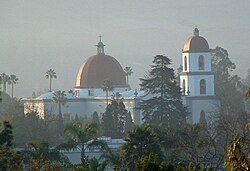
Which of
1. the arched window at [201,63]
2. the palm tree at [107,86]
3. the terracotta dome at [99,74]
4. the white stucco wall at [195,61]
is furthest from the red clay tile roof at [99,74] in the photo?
Result: the arched window at [201,63]

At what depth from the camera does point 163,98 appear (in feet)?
239

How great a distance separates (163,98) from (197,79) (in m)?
20.3

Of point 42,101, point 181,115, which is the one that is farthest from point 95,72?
point 181,115

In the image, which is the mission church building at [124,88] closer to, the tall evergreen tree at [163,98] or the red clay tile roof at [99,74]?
the red clay tile roof at [99,74]

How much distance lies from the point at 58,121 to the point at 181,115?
12.7 m

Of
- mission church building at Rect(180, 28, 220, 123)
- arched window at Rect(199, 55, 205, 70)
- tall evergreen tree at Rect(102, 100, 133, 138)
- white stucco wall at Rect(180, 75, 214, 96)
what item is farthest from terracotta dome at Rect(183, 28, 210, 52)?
tall evergreen tree at Rect(102, 100, 133, 138)

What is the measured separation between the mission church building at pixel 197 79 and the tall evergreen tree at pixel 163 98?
53.8ft

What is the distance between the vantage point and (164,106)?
7219cm

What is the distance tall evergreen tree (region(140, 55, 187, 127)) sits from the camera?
71.4 metres

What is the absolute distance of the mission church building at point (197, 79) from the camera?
299 feet

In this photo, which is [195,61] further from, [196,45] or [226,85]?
[226,85]

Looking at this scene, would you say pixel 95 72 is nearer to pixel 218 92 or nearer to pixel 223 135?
pixel 218 92

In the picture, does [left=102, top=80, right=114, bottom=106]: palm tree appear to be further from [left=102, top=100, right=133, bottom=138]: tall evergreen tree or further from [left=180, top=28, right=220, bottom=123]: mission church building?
[left=102, top=100, right=133, bottom=138]: tall evergreen tree

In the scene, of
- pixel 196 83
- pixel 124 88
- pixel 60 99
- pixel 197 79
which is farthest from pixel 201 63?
pixel 60 99
